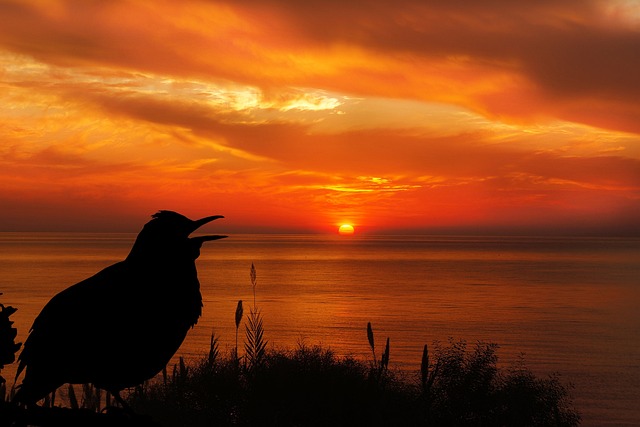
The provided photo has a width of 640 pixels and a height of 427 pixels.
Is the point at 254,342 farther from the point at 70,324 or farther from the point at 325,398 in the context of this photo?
the point at 70,324

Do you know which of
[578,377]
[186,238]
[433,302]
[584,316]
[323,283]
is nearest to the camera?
[186,238]

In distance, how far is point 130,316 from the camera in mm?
3488

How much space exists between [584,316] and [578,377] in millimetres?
30697

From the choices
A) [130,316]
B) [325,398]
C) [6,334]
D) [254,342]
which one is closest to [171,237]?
[130,316]

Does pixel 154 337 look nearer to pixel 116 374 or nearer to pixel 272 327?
→ pixel 116 374

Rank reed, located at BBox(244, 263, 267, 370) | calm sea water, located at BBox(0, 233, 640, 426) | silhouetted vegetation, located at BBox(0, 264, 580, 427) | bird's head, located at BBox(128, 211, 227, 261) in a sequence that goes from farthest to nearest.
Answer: calm sea water, located at BBox(0, 233, 640, 426) < silhouetted vegetation, located at BBox(0, 264, 580, 427) < reed, located at BBox(244, 263, 267, 370) < bird's head, located at BBox(128, 211, 227, 261)

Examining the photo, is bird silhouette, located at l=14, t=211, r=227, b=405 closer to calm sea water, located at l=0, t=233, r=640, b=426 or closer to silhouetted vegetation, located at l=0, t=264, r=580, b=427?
silhouetted vegetation, located at l=0, t=264, r=580, b=427

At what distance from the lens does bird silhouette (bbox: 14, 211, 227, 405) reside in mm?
3422

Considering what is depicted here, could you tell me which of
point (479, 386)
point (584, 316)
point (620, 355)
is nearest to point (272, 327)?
point (620, 355)

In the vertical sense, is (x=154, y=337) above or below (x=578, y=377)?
above

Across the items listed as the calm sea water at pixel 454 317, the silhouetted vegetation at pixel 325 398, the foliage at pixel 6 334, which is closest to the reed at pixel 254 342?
the silhouetted vegetation at pixel 325 398

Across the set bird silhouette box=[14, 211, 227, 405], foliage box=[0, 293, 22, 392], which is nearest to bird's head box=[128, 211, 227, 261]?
bird silhouette box=[14, 211, 227, 405]

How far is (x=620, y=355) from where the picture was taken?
44.8m

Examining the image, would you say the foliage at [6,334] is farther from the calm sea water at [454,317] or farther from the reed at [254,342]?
the calm sea water at [454,317]
